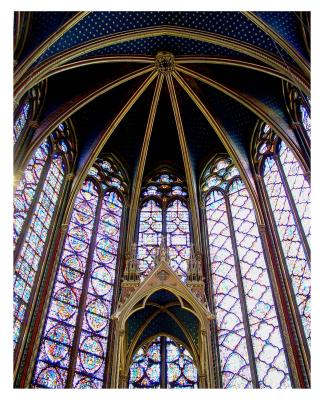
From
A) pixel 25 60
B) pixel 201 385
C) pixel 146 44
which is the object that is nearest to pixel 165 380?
pixel 201 385

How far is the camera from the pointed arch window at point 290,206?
13.2 metres

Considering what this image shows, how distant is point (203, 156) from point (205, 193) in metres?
1.18

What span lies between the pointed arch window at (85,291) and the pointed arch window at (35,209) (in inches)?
26.1

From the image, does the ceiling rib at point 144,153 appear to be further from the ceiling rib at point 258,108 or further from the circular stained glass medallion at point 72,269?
the circular stained glass medallion at point 72,269

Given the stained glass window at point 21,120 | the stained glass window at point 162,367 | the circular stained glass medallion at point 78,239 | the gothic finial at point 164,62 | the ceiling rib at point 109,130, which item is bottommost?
the stained glass window at point 162,367

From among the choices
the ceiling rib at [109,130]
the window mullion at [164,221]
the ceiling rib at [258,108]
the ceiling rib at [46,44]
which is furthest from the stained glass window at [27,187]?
the ceiling rib at [258,108]

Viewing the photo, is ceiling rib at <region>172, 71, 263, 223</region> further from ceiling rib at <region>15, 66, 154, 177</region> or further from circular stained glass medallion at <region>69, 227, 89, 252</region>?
circular stained glass medallion at <region>69, 227, 89, 252</region>

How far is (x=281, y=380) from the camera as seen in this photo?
12.4 metres

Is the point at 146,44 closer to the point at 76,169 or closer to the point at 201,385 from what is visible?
the point at 76,169

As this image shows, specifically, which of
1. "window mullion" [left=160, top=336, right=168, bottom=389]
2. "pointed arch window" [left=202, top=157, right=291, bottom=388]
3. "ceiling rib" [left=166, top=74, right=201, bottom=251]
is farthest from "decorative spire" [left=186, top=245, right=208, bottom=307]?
"ceiling rib" [left=166, top=74, right=201, bottom=251]

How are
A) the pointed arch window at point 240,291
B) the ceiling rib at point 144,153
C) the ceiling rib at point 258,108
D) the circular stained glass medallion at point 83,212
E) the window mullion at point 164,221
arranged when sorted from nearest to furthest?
the pointed arch window at point 240,291 → the ceiling rib at point 258,108 → the circular stained glass medallion at point 83,212 → the window mullion at point 164,221 → the ceiling rib at point 144,153

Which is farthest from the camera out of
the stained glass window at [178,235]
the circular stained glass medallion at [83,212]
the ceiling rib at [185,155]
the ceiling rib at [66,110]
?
the ceiling rib at [185,155]

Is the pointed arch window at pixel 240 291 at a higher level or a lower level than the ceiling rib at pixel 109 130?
lower

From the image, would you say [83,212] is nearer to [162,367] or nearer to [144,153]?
[144,153]
